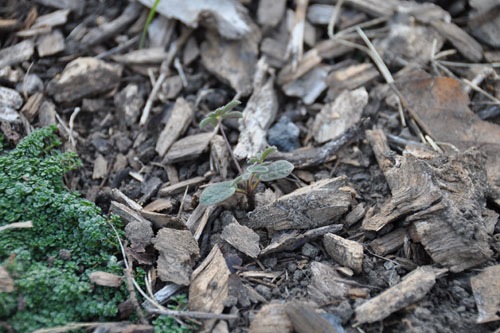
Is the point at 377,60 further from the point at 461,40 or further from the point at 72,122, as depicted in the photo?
the point at 72,122

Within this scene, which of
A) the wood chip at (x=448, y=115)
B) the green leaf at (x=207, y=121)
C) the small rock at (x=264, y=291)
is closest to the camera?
the small rock at (x=264, y=291)

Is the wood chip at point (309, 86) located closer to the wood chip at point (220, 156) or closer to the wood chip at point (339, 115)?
the wood chip at point (339, 115)

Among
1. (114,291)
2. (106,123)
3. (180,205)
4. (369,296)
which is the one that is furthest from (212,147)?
(369,296)

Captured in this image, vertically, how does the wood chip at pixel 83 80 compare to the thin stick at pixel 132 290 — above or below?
above

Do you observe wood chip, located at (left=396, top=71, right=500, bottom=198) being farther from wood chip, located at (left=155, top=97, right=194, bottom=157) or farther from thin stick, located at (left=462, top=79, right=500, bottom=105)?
wood chip, located at (left=155, top=97, right=194, bottom=157)

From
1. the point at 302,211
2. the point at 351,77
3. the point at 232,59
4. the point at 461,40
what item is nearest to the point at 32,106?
the point at 232,59

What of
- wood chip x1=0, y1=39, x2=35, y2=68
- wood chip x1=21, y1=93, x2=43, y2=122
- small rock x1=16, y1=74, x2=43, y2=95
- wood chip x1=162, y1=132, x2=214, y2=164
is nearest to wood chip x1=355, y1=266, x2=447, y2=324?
wood chip x1=162, y1=132, x2=214, y2=164

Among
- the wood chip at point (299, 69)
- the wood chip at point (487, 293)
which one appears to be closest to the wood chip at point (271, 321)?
the wood chip at point (487, 293)
